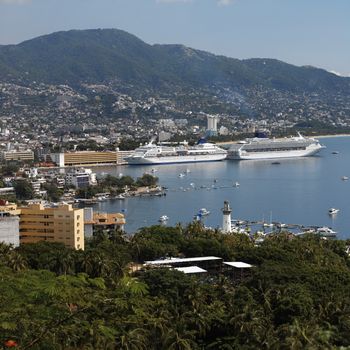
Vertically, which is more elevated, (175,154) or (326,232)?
(175,154)

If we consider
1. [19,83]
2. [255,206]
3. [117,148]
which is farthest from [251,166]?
[19,83]

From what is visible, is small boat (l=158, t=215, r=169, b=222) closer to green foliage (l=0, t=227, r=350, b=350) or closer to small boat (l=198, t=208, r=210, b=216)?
small boat (l=198, t=208, r=210, b=216)

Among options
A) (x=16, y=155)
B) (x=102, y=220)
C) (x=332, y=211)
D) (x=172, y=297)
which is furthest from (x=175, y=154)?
(x=172, y=297)

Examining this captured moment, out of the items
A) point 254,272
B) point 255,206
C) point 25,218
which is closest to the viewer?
point 254,272

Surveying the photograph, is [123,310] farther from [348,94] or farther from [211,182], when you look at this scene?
[348,94]

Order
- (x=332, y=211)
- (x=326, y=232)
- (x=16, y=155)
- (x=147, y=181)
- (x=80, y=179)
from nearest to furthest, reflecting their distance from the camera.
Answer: (x=326, y=232)
(x=332, y=211)
(x=147, y=181)
(x=80, y=179)
(x=16, y=155)

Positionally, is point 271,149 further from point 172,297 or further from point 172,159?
point 172,297
